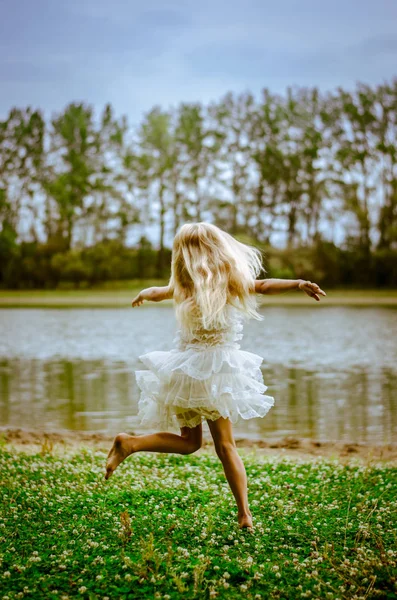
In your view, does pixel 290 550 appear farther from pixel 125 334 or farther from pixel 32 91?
pixel 32 91

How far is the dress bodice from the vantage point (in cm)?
445

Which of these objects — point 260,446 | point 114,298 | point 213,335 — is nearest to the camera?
point 213,335

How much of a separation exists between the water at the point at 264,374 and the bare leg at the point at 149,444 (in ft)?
12.0

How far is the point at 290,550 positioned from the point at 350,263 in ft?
152

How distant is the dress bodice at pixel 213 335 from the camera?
4449 mm

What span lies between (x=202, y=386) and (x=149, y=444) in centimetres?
53

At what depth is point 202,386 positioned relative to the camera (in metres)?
4.31

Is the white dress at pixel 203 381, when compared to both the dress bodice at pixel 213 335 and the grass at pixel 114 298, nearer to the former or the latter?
the dress bodice at pixel 213 335

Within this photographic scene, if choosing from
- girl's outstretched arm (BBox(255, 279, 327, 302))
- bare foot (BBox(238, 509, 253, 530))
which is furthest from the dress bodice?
bare foot (BBox(238, 509, 253, 530))

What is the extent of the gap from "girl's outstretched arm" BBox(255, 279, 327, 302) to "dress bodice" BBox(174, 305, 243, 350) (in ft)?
0.74

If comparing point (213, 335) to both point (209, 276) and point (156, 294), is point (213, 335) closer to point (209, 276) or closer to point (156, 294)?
point (209, 276)

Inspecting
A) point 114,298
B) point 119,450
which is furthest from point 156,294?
point 114,298

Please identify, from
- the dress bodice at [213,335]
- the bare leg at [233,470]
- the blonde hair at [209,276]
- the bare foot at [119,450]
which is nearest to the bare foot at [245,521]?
the bare leg at [233,470]

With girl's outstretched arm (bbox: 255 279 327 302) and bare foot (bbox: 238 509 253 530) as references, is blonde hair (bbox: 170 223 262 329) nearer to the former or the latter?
girl's outstretched arm (bbox: 255 279 327 302)
